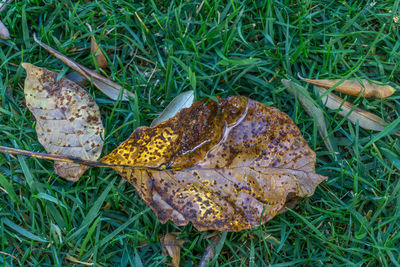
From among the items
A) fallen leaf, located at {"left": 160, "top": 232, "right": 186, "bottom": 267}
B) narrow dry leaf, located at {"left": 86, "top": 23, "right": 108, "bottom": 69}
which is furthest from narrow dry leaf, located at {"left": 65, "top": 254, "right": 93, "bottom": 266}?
narrow dry leaf, located at {"left": 86, "top": 23, "right": 108, "bottom": 69}

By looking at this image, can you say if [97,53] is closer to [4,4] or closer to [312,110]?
[4,4]

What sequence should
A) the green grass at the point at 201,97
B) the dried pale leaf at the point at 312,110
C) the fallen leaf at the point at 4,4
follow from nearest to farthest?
the green grass at the point at 201,97, the dried pale leaf at the point at 312,110, the fallen leaf at the point at 4,4

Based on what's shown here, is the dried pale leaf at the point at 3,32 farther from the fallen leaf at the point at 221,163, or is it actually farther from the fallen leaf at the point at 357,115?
the fallen leaf at the point at 357,115

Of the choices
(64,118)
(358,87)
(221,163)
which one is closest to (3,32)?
(64,118)

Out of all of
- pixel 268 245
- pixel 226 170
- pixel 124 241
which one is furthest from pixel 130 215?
pixel 268 245

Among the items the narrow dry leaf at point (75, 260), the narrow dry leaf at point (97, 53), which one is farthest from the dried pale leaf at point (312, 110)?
the narrow dry leaf at point (75, 260)
